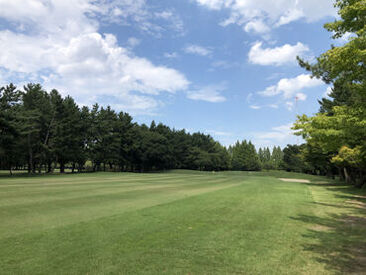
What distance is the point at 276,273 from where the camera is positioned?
4543mm

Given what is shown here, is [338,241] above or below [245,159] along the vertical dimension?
below

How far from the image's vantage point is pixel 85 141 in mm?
65188

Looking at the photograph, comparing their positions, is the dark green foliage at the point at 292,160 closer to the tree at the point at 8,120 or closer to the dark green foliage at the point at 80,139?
Result: the dark green foliage at the point at 80,139

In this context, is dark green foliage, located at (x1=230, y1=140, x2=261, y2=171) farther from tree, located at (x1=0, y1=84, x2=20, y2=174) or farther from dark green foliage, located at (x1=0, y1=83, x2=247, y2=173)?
tree, located at (x1=0, y1=84, x2=20, y2=174)

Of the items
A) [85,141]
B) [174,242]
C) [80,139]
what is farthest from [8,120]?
[174,242]

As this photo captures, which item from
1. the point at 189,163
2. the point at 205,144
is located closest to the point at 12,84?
the point at 189,163

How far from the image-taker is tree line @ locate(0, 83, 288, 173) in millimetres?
42156

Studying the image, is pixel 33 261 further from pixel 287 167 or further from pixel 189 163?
pixel 287 167

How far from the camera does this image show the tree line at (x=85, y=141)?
42.2 meters

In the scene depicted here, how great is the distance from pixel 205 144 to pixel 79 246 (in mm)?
103322

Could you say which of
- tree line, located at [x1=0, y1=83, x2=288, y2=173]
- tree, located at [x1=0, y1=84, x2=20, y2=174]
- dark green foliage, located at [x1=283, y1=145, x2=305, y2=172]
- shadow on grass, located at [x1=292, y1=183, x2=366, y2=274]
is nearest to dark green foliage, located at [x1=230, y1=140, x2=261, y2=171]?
tree line, located at [x1=0, y1=83, x2=288, y2=173]

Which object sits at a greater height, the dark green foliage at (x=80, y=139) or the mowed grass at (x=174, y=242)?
the dark green foliage at (x=80, y=139)

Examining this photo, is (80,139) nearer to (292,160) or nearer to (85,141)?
(85,141)

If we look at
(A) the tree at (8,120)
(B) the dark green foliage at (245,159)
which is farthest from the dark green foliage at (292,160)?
(A) the tree at (8,120)
